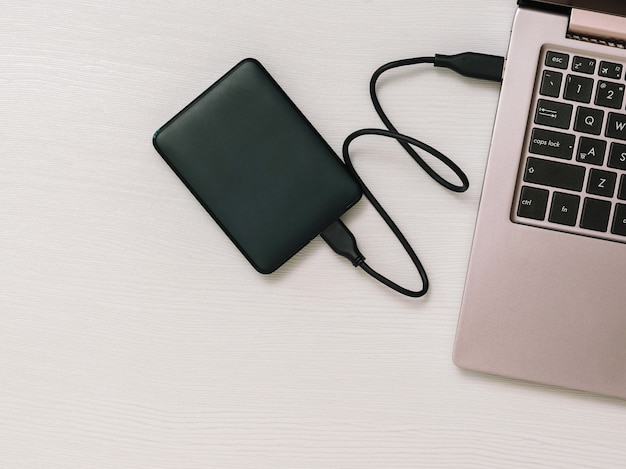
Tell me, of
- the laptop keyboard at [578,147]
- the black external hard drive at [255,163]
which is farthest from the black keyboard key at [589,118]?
the black external hard drive at [255,163]

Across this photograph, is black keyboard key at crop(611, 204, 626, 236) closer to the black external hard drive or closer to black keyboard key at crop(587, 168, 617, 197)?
black keyboard key at crop(587, 168, 617, 197)

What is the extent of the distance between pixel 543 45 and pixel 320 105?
18 cm

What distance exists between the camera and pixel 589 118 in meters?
0.45

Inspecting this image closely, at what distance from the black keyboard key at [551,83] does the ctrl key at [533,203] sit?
2.9 inches

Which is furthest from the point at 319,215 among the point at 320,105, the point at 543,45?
the point at 543,45

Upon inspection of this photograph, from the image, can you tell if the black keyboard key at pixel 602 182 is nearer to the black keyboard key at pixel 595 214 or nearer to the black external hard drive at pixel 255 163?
the black keyboard key at pixel 595 214

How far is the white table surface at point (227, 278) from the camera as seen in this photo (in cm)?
51

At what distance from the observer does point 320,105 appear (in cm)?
51

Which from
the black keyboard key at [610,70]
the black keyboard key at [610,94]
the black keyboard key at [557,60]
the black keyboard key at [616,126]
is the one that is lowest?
the black keyboard key at [616,126]

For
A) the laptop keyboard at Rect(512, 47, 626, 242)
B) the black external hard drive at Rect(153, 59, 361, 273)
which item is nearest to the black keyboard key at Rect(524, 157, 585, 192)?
the laptop keyboard at Rect(512, 47, 626, 242)

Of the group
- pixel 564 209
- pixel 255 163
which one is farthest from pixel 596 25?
pixel 255 163

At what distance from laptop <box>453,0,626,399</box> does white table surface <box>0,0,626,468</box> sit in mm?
42

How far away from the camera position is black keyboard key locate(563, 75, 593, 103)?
1.46 ft

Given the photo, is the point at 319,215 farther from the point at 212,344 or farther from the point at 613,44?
the point at 613,44
